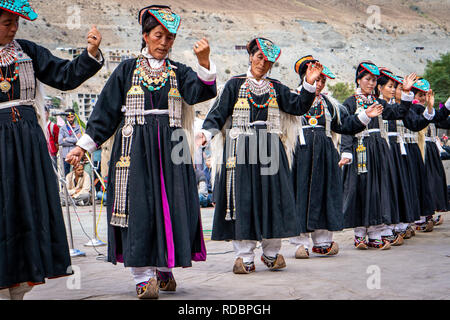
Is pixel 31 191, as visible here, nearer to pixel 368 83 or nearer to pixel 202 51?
pixel 202 51

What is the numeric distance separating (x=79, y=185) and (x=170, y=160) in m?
9.57

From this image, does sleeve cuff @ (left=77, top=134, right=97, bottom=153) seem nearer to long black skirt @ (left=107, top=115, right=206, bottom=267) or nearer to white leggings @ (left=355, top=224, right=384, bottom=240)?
long black skirt @ (left=107, top=115, right=206, bottom=267)

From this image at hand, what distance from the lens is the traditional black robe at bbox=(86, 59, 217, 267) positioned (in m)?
4.20

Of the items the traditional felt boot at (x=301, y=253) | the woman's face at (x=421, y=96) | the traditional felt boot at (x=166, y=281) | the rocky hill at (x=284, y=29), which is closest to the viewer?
the traditional felt boot at (x=166, y=281)

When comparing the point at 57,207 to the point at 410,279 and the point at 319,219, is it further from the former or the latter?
the point at 319,219

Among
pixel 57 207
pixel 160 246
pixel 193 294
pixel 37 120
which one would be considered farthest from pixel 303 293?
pixel 37 120

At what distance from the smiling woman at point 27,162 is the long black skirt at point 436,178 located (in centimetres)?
662

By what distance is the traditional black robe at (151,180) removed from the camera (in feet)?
13.8

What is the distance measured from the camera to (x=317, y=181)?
651cm

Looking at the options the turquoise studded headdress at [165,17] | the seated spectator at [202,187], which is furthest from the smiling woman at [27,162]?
the seated spectator at [202,187]

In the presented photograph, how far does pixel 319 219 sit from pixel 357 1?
376 ft

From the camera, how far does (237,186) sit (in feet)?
18.0

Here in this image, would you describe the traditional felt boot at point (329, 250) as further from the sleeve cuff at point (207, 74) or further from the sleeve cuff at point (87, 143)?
the sleeve cuff at point (87, 143)

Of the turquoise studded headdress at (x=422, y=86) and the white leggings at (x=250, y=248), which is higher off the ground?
the turquoise studded headdress at (x=422, y=86)
